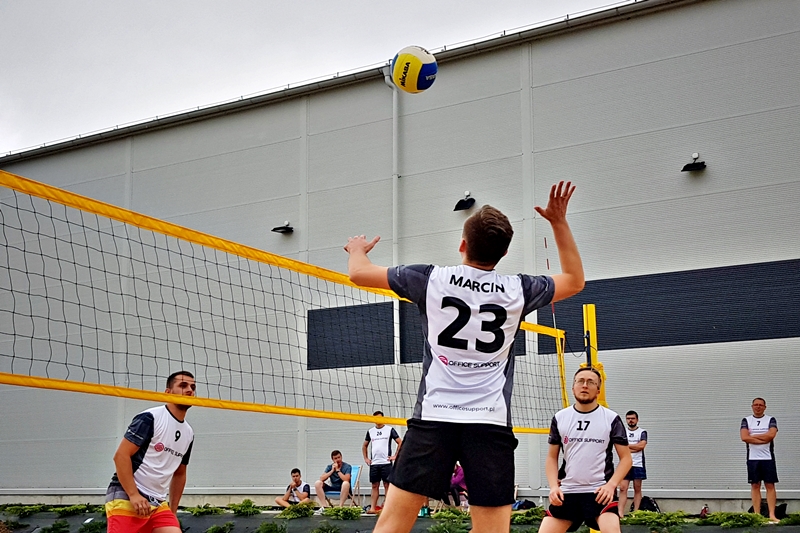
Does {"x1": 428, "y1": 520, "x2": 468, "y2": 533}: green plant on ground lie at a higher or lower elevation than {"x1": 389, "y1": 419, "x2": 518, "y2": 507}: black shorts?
lower

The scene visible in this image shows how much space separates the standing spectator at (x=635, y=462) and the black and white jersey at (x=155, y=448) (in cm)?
954

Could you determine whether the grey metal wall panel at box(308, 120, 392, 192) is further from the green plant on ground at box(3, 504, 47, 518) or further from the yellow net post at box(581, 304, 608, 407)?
the yellow net post at box(581, 304, 608, 407)

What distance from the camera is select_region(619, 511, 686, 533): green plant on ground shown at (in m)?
10.9

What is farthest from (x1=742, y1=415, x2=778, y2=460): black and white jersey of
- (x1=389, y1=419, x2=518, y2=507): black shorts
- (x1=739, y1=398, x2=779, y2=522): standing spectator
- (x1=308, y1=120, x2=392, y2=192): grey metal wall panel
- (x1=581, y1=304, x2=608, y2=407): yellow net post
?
(x1=389, y1=419, x2=518, y2=507): black shorts

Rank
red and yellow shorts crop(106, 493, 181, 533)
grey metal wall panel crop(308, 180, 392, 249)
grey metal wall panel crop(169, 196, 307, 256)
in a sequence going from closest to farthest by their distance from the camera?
red and yellow shorts crop(106, 493, 181, 533) → grey metal wall panel crop(308, 180, 392, 249) → grey metal wall panel crop(169, 196, 307, 256)

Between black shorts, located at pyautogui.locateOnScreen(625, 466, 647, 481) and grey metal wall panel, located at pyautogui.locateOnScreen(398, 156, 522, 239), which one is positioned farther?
grey metal wall panel, located at pyautogui.locateOnScreen(398, 156, 522, 239)

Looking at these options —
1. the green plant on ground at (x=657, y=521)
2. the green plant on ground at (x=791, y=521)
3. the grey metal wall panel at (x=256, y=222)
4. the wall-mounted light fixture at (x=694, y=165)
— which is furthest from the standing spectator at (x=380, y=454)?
the wall-mounted light fixture at (x=694, y=165)

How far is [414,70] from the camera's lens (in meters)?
10.6

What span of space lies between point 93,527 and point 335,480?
16.8 ft

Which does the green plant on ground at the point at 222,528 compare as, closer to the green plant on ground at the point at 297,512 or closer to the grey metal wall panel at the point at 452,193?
the green plant on ground at the point at 297,512

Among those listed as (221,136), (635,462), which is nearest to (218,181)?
(221,136)

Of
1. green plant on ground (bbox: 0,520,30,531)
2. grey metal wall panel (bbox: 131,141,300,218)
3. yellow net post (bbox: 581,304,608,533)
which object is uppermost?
grey metal wall panel (bbox: 131,141,300,218)

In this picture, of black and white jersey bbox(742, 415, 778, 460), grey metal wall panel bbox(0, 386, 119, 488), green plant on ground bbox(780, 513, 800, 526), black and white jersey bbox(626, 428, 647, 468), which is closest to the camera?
green plant on ground bbox(780, 513, 800, 526)

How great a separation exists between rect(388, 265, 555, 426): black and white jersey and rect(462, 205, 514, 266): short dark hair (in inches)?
2.8
